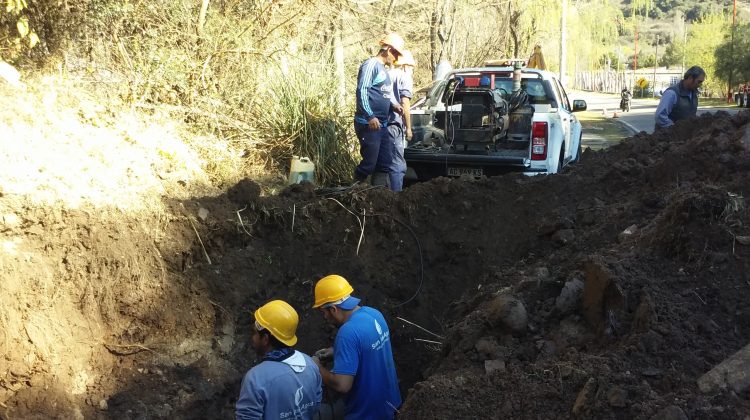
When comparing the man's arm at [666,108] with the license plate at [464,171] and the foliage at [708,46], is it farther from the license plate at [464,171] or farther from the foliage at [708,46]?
the foliage at [708,46]

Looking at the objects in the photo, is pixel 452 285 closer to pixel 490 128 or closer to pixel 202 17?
pixel 490 128

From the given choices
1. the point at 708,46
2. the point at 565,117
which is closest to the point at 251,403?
the point at 565,117

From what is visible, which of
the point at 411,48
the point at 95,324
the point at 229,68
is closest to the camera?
the point at 95,324

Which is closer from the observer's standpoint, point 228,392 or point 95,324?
point 95,324

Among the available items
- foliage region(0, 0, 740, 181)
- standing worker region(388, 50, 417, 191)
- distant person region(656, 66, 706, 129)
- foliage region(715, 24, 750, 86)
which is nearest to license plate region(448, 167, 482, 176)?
standing worker region(388, 50, 417, 191)

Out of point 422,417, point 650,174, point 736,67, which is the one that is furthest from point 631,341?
point 736,67

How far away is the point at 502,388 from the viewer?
3346mm

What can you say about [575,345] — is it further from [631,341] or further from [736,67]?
[736,67]

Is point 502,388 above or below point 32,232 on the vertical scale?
below

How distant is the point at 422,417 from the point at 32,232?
317cm

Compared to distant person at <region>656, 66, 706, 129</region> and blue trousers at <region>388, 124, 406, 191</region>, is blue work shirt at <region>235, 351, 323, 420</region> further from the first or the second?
distant person at <region>656, 66, 706, 129</region>

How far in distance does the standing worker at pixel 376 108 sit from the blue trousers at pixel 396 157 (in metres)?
0.05

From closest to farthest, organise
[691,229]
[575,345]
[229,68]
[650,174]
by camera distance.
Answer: [575,345], [691,229], [650,174], [229,68]

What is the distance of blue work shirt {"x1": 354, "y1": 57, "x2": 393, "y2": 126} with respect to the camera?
7051 mm
